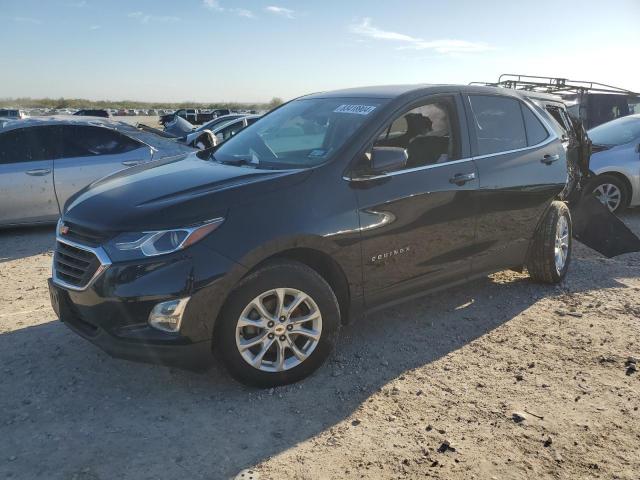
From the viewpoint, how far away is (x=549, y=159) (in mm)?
4848

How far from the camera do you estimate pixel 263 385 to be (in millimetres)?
3324

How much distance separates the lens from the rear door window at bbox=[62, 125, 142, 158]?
7.11 m

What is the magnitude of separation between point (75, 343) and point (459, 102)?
3367 mm

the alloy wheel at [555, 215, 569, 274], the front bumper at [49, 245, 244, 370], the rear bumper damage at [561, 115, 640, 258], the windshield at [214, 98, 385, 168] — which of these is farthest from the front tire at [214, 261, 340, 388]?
the rear bumper damage at [561, 115, 640, 258]

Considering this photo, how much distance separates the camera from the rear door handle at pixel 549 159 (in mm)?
4801

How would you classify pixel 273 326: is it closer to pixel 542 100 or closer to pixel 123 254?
pixel 123 254

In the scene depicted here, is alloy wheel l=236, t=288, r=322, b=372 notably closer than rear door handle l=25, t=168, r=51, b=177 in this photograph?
Yes

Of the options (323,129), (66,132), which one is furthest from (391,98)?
(66,132)

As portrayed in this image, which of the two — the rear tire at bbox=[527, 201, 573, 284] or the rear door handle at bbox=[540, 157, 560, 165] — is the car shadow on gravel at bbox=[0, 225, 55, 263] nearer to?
the rear tire at bbox=[527, 201, 573, 284]

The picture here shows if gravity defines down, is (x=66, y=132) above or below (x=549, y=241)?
above

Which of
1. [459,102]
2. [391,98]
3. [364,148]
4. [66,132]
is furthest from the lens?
[66,132]

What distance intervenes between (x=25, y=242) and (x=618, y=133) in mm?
8473

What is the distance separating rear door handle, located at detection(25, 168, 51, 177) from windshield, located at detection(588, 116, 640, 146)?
7727 mm

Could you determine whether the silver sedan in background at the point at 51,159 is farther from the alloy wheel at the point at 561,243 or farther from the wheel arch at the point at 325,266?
the alloy wheel at the point at 561,243
